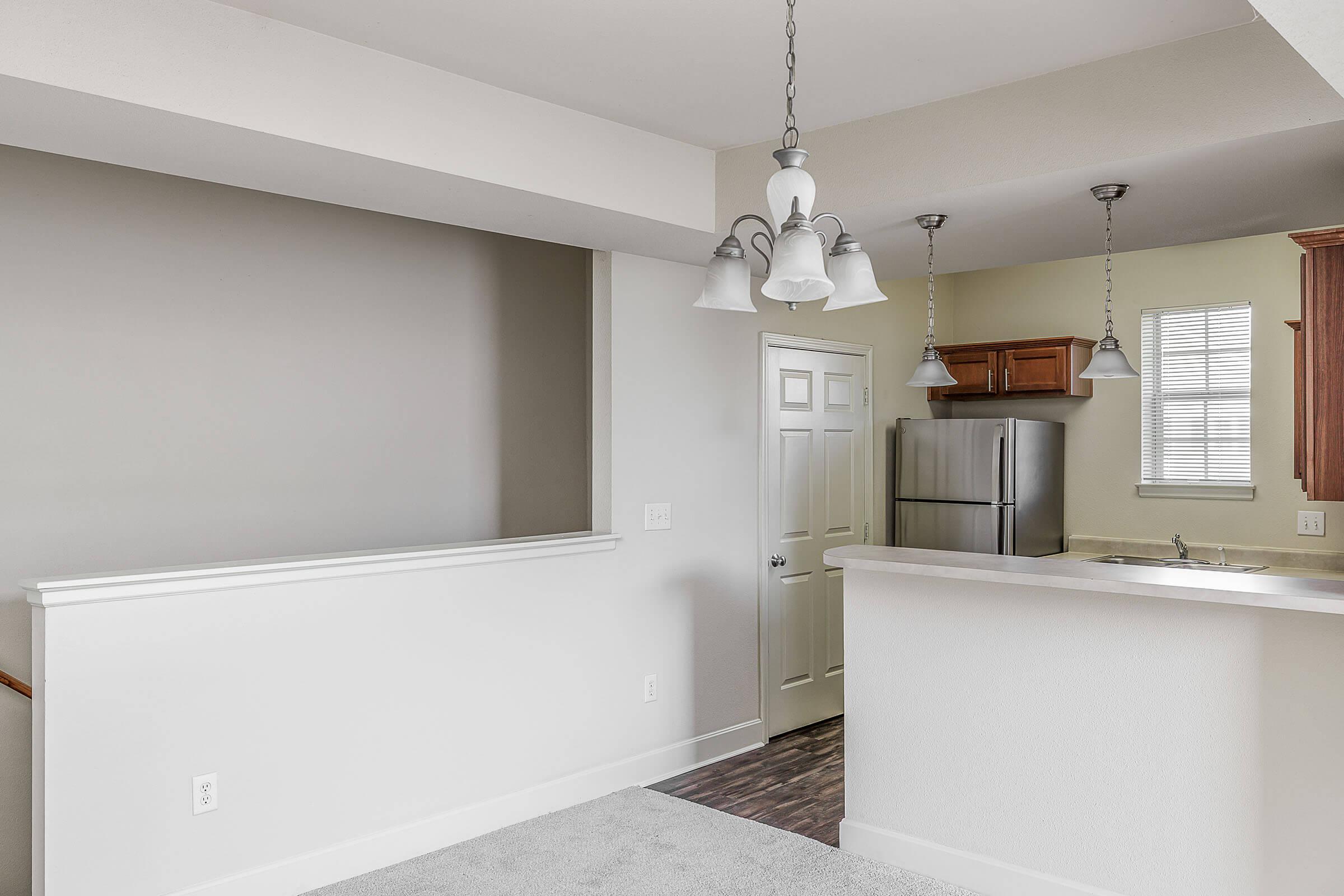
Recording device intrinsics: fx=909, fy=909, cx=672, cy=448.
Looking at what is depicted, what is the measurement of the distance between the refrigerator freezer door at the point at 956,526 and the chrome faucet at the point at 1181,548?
894 millimetres

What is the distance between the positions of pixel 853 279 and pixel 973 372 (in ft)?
13.1

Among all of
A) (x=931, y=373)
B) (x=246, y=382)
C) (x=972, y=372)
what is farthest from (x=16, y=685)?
(x=972, y=372)

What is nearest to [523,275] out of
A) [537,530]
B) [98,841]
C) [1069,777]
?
[537,530]

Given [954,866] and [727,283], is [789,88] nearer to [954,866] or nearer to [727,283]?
[727,283]

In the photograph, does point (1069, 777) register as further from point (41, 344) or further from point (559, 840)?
point (41, 344)

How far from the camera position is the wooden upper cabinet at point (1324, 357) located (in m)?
2.50

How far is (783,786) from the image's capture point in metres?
3.89

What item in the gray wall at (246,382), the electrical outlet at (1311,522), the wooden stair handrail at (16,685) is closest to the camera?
the wooden stair handrail at (16,685)

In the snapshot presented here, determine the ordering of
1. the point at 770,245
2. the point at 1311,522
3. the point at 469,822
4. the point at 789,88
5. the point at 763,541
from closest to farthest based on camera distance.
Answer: the point at 789,88 < the point at 770,245 < the point at 469,822 < the point at 763,541 < the point at 1311,522

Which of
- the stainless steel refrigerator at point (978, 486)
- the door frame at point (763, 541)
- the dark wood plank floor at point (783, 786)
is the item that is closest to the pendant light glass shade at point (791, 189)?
the dark wood plank floor at point (783, 786)

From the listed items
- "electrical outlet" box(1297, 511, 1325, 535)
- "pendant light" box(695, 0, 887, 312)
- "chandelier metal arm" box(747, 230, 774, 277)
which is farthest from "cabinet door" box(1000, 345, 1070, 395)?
"pendant light" box(695, 0, 887, 312)

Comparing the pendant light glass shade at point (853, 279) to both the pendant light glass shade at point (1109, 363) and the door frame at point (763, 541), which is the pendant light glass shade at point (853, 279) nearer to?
the pendant light glass shade at point (1109, 363)

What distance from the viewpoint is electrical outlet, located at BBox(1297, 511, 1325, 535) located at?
466 centimetres

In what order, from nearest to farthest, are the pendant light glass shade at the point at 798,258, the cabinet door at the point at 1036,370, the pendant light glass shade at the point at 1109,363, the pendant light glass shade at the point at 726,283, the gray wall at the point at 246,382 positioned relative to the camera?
the pendant light glass shade at the point at 798,258, the pendant light glass shade at the point at 726,283, the gray wall at the point at 246,382, the pendant light glass shade at the point at 1109,363, the cabinet door at the point at 1036,370
